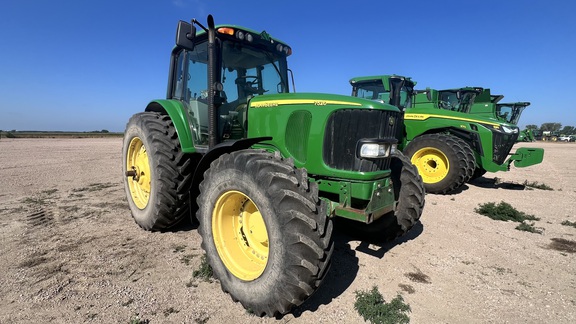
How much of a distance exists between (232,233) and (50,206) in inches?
168

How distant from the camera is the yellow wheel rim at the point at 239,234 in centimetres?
272

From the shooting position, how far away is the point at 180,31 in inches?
121

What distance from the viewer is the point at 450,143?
22.8 ft

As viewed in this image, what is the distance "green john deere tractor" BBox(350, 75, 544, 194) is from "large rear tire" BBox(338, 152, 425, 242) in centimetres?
395

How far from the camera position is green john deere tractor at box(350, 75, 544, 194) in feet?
22.4

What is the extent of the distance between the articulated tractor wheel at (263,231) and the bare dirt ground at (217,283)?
0.24 meters

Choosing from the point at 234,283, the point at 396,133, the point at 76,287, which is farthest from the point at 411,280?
the point at 76,287

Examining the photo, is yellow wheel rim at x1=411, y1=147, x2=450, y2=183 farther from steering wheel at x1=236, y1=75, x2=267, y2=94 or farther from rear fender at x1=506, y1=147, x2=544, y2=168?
steering wheel at x1=236, y1=75, x2=267, y2=94

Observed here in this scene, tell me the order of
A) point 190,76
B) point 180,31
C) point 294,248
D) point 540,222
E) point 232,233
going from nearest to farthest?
point 294,248 → point 232,233 → point 180,31 → point 190,76 → point 540,222

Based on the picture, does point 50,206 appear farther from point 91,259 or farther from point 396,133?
point 396,133

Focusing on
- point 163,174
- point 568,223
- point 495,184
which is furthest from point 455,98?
point 163,174

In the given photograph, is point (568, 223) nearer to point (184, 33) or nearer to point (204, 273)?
point (204, 273)

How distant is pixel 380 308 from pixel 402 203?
4.50 feet

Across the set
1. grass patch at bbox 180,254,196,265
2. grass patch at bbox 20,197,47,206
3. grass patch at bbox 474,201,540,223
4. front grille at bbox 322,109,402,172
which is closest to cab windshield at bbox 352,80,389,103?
grass patch at bbox 474,201,540,223
